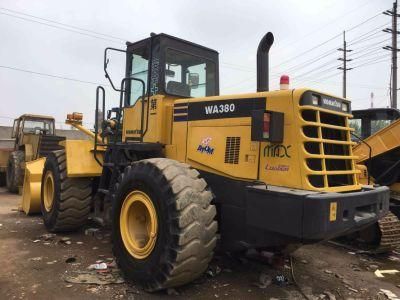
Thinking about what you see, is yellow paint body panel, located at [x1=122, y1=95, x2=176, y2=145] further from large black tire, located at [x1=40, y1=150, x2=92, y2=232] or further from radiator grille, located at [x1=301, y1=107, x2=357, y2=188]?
radiator grille, located at [x1=301, y1=107, x2=357, y2=188]

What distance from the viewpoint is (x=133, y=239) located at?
491 centimetres

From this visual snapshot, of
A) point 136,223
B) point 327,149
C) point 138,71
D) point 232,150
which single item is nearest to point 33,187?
point 138,71

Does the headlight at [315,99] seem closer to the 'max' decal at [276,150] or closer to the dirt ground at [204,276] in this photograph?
the 'max' decal at [276,150]

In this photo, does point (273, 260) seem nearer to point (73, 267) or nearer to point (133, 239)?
point (133, 239)

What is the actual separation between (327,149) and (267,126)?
0.80m

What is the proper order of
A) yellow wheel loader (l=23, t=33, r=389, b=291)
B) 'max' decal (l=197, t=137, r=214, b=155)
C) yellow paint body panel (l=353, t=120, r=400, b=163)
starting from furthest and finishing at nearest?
yellow paint body panel (l=353, t=120, r=400, b=163) → 'max' decal (l=197, t=137, r=214, b=155) → yellow wheel loader (l=23, t=33, r=389, b=291)

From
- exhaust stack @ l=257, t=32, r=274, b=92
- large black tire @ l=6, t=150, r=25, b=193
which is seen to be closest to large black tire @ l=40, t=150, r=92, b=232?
exhaust stack @ l=257, t=32, r=274, b=92

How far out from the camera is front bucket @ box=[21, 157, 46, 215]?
26.9ft

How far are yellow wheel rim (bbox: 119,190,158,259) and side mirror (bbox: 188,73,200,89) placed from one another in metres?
2.03

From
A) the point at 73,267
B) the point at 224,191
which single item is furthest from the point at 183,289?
the point at 73,267

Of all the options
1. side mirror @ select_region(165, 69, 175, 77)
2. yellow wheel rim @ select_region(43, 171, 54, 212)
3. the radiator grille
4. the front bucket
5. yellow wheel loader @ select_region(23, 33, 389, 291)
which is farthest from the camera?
the front bucket

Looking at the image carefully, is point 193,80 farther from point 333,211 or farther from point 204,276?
point 333,211

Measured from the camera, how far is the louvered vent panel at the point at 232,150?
459 cm

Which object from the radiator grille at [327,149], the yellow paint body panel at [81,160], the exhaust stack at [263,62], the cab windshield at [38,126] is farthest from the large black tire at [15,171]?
the radiator grille at [327,149]
